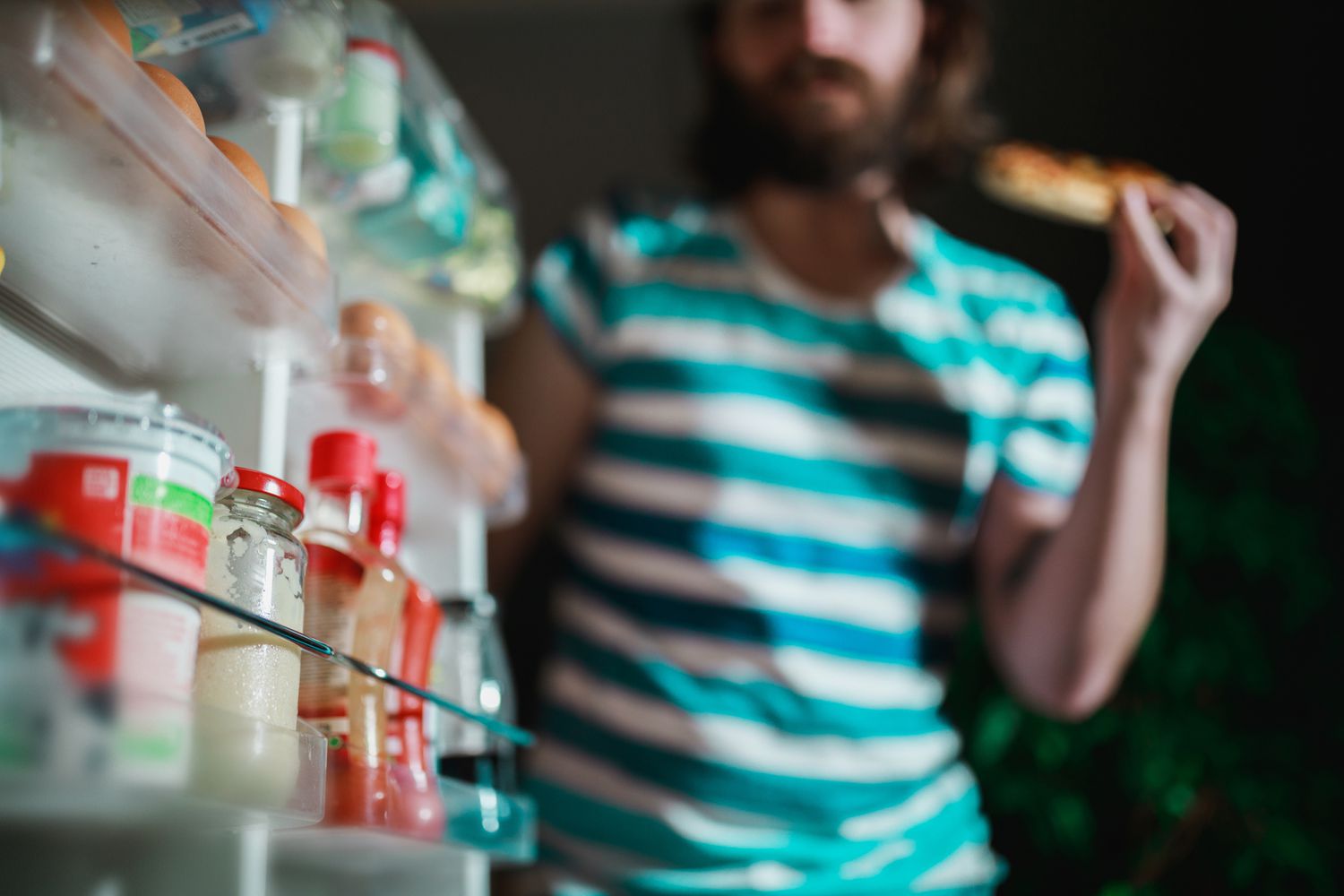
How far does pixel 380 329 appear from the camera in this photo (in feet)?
2.22

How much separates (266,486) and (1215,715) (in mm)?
1542

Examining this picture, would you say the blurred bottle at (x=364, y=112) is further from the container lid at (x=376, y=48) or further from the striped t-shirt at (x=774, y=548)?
the striped t-shirt at (x=774, y=548)

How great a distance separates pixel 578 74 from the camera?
2.15m

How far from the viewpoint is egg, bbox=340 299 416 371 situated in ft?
2.19

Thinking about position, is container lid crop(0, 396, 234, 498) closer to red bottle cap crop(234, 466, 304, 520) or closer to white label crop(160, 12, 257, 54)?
red bottle cap crop(234, 466, 304, 520)

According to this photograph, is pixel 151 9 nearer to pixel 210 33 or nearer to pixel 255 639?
pixel 210 33

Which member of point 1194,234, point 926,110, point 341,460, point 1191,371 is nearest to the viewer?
point 341,460

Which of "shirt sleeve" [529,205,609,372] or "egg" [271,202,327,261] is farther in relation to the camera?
"shirt sleeve" [529,205,609,372]

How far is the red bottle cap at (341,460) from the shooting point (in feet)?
1.92

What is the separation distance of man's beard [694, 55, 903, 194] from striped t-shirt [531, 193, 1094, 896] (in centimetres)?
10

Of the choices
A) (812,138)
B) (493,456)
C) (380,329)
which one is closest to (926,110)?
(812,138)

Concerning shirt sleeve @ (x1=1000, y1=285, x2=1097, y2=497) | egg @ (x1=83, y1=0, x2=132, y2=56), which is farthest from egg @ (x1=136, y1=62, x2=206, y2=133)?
→ shirt sleeve @ (x1=1000, y1=285, x2=1097, y2=497)

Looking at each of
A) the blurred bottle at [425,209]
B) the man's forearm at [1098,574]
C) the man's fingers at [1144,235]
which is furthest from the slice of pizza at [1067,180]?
the blurred bottle at [425,209]

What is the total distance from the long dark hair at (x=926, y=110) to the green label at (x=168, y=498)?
3.34ft
